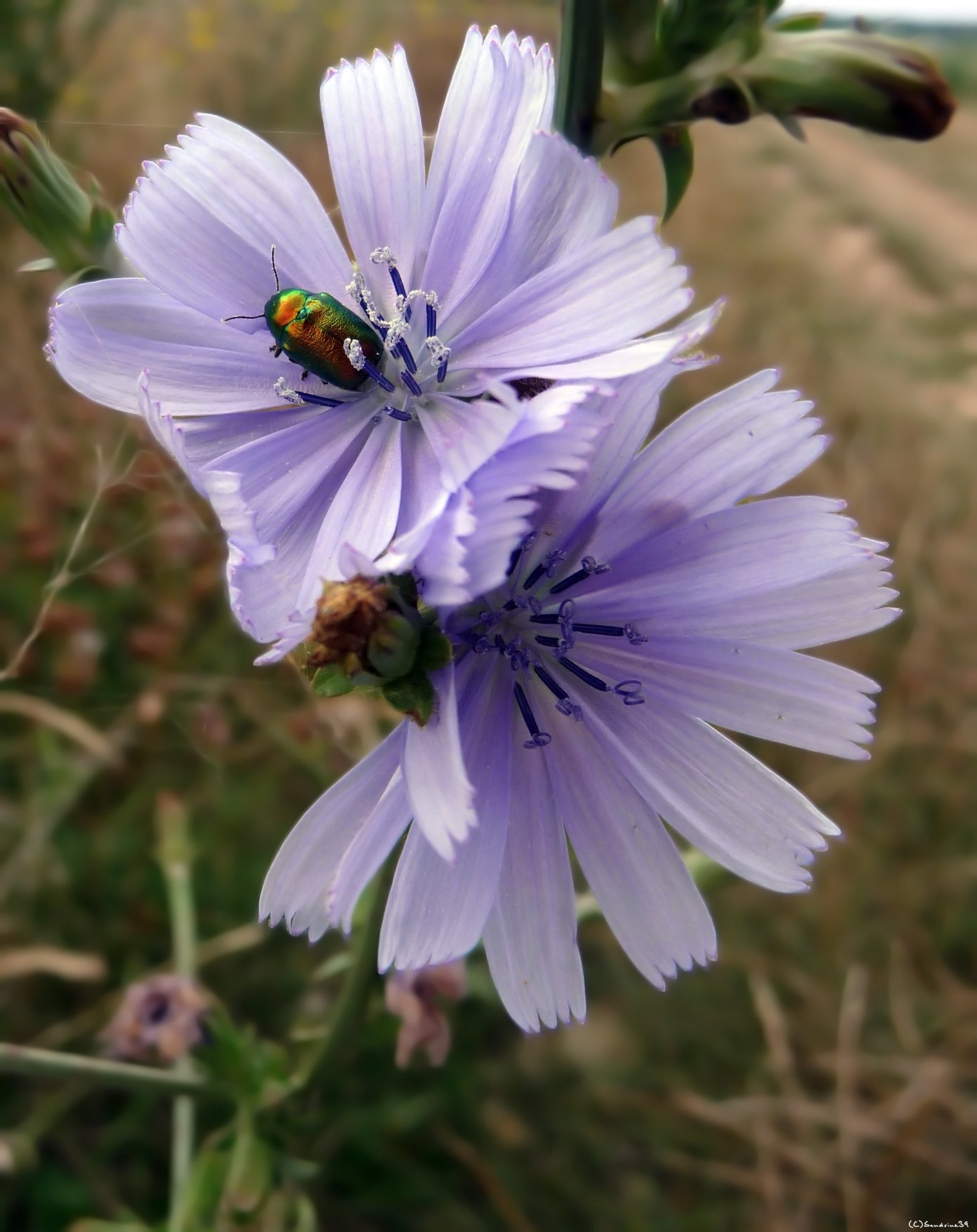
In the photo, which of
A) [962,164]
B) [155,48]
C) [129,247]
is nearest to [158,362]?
[129,247]

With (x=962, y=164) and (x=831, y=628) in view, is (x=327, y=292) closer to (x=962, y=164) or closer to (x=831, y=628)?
(x=831, y=628)

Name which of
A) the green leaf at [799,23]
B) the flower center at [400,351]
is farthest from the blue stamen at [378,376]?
the green leaf at [799,23]

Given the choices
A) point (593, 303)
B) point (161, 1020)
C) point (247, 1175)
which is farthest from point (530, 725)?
point (161, 1020)

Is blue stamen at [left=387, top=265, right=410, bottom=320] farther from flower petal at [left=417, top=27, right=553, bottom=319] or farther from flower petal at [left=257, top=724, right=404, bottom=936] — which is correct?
flower petal at [left=257, top=724, right=404, bottom=936]

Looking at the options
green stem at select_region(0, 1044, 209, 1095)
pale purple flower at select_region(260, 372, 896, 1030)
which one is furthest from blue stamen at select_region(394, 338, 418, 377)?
green stem at select_region(0, 1044, 209, 1095)

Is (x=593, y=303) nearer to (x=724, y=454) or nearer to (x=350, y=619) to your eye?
(x=724, y=454)
